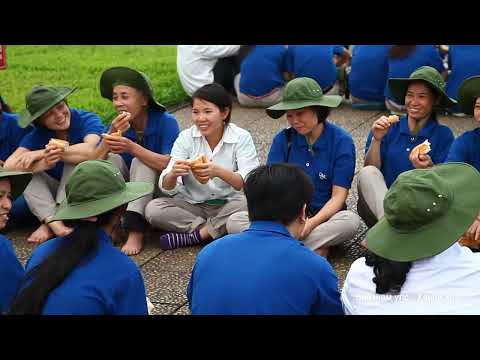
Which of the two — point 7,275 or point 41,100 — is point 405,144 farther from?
point 7,275

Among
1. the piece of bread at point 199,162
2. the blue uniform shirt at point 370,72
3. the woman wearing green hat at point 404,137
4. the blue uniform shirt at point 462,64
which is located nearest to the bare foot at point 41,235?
the piece of bread at point 199,162

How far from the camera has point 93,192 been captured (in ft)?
10.7

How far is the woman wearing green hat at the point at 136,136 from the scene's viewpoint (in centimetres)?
533

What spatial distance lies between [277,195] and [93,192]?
754mm

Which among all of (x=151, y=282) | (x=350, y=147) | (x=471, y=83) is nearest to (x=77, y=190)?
(x=151, y=282)

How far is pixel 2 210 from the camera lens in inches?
151

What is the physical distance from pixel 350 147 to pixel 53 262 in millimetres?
2566

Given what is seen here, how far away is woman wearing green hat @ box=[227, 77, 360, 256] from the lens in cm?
491

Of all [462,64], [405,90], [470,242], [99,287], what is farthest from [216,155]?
[462,64]

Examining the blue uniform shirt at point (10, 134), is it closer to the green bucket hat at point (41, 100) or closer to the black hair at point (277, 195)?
the green bucket hat at point (41, 100)

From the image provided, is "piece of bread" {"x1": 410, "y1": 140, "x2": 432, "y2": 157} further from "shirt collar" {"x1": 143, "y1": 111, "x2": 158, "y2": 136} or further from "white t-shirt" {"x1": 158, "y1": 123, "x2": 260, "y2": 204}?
"shirt collar" {"x1": 143, "y1": 111, "x2": 158, "y2": 136}

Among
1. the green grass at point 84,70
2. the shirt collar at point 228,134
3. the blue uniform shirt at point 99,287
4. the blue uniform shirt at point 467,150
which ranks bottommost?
the green grass at point 84,70

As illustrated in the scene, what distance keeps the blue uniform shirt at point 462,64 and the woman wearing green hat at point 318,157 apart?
3022mm
